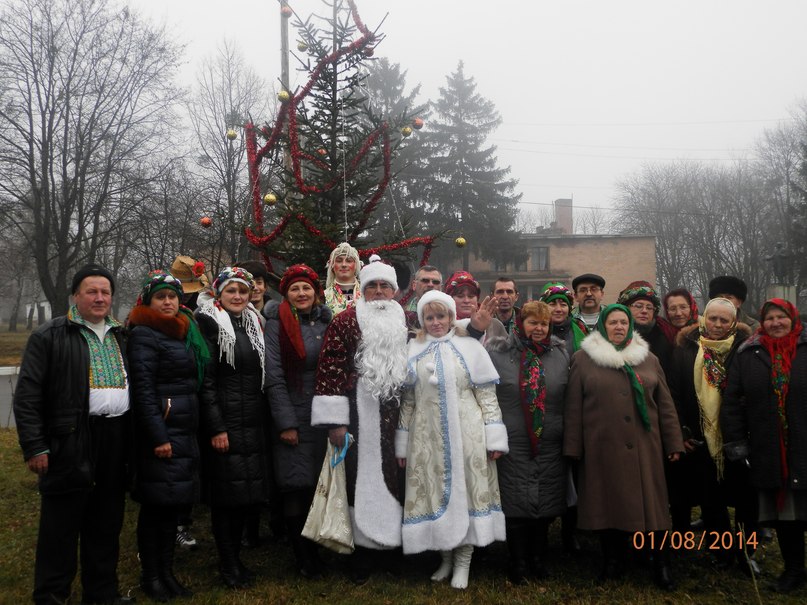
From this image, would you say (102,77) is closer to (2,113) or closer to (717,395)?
(2,113)

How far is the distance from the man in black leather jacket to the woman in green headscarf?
312 centimetres

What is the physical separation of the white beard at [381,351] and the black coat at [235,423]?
79 centimetres

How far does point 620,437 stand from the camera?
165 inches

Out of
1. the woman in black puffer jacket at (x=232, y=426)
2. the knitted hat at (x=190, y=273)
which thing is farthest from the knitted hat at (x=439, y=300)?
the knitted hat at (x=190, y=273)

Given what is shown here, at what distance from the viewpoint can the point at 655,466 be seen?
13.9 ft

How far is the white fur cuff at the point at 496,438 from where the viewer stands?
4195 mm

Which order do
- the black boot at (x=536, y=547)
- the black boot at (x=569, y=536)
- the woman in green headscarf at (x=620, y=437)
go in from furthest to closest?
the black boot at (x=569, y=536), the black boot at (x=536, y=547), the woman in green headscarf at (x=620, y=437)

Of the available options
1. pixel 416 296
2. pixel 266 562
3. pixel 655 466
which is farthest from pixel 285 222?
pixel 655 466

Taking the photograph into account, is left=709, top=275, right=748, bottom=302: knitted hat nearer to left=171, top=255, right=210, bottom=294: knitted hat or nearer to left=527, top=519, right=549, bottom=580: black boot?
left=527, top=519, right=549, bottom=580: black boot

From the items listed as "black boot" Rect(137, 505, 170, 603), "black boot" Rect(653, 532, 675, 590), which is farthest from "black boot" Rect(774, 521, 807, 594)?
"black boot" Rect(137, 505, 170, 603)

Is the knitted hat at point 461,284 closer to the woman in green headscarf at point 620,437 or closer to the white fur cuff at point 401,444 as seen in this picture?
the woman in green headscarf at point 620,437

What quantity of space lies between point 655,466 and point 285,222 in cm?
400

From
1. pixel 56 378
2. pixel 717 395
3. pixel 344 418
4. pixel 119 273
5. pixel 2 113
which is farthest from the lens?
pixel 119 273

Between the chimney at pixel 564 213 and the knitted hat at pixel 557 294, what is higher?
the chimney at pixel 564 213
